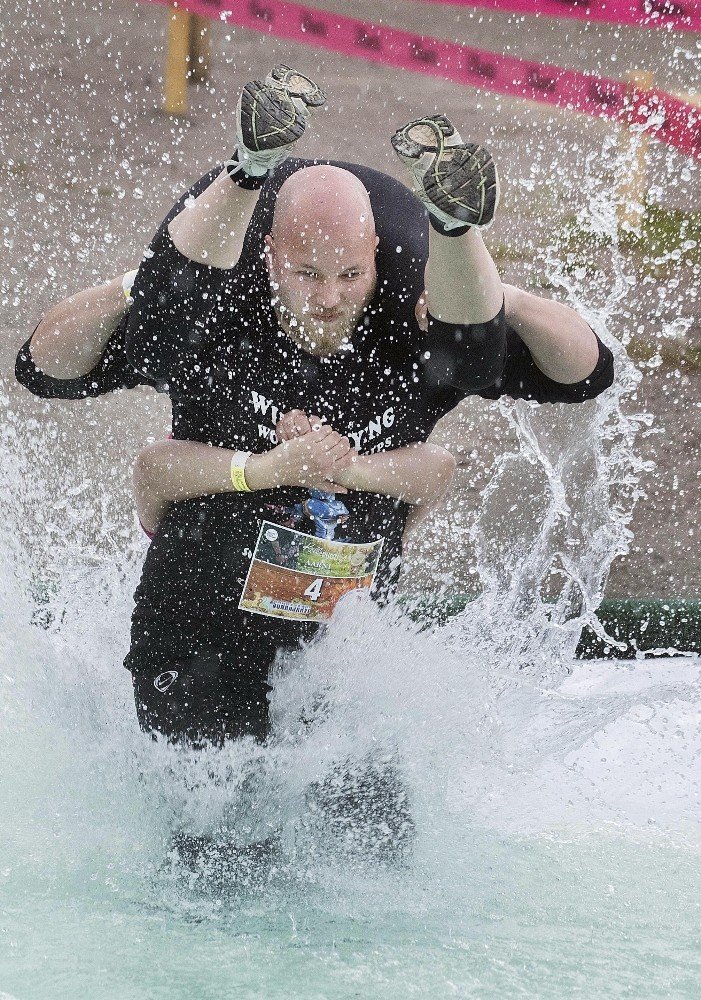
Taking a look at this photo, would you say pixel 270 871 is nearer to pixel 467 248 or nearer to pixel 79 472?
pixel 467 248

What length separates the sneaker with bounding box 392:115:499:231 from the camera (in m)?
1.50

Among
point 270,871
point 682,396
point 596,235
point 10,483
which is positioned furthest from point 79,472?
point 596,235

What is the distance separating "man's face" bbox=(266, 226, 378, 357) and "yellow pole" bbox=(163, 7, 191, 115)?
3.45 m

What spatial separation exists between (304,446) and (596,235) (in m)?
3.57

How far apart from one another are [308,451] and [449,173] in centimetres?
61

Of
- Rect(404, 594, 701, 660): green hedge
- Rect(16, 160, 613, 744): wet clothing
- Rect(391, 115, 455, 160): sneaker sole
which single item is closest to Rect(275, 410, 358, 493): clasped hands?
Rect(16, 160, 613, 744): wet clothing

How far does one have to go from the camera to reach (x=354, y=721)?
2.30 metres

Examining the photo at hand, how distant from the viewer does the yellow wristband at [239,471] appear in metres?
2.06

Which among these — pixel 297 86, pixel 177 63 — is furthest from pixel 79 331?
pixel 177 63

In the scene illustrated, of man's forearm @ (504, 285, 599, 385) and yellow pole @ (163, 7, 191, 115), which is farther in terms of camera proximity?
yellow pole @ (163, 7, 191, 115)

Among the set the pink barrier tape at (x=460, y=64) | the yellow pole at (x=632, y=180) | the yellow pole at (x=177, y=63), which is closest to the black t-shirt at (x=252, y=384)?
the pink barrier tape at (x=460, y=64)

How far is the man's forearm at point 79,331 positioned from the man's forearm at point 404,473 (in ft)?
1.55

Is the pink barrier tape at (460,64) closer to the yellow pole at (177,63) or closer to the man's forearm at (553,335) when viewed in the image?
the yellow pole at (177,63)

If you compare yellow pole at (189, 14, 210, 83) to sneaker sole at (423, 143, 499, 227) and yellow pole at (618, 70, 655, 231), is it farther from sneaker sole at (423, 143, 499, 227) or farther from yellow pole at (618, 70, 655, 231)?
sneaker sole at (423, 143, 499, 227)
